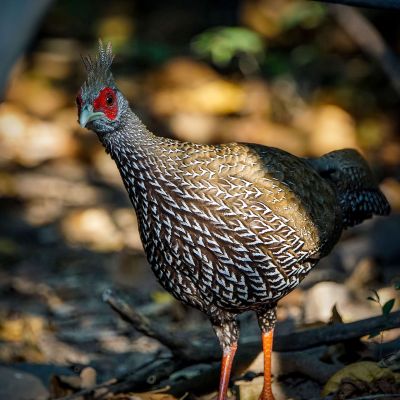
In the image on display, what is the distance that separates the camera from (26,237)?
9688mm

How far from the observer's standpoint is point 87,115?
528cm

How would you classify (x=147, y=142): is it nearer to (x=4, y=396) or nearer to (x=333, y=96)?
(x=4, y=396)

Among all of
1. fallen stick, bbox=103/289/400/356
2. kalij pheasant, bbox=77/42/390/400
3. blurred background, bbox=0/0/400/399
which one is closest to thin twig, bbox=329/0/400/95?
blurred background, bbox=0/0/400/399

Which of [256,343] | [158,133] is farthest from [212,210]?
[158,133]

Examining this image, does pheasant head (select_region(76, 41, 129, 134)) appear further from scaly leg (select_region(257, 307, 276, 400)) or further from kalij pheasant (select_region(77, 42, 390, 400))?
scaly leg (select_region(257, 307, 276, 400))

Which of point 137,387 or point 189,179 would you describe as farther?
point 137,387

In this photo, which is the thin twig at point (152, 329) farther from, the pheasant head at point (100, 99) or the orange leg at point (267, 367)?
the pheasant head at point (100, 99)

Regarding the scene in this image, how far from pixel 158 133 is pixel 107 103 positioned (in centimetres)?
610

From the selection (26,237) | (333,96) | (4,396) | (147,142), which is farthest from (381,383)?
(333,96)

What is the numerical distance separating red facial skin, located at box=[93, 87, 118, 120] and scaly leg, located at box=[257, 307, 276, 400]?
4.99 ft

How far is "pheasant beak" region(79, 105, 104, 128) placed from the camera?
526cm

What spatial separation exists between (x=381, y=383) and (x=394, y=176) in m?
5.52

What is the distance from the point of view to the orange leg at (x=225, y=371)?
5863mm

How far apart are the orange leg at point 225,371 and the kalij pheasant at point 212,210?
245mm
